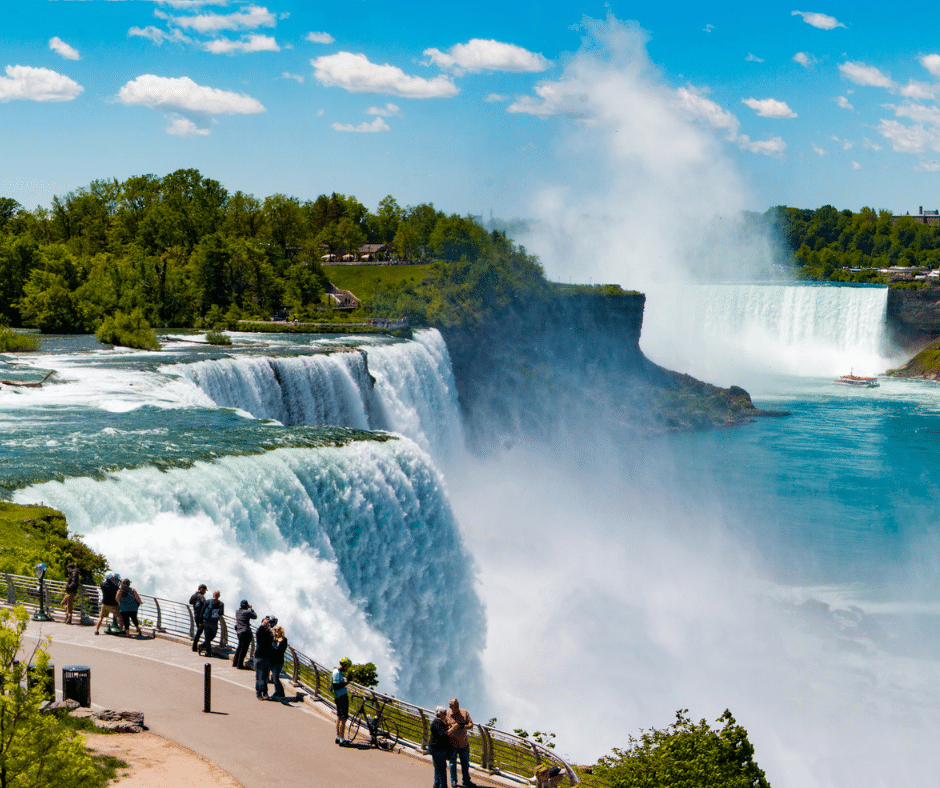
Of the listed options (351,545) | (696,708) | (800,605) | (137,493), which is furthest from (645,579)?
(137,493)

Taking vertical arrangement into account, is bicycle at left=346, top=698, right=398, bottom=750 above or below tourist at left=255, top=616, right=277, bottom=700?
below

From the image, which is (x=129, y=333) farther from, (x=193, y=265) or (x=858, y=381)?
(x=858, y=381)

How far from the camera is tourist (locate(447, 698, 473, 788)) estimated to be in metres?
10.2

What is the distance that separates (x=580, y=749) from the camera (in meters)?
22.4

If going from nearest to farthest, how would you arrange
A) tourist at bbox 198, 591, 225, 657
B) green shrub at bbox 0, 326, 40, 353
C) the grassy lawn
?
1. tourist at bbox 198, 591, 225, 657
2. green shrub at bbox 0, 326, 40, 353
3. the grassy lawn

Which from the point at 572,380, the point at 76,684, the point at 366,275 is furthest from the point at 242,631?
the point at 366,275

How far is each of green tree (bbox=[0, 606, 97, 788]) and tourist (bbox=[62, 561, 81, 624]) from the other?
21.9 feet

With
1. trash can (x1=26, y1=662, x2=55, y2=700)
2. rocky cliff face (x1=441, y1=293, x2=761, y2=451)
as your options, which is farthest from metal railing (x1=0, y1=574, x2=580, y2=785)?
rocky cliff face (x1=441, y1=293, x2=761, y2=451)

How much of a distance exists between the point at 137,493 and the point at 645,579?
21459 mm

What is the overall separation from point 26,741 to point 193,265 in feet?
195

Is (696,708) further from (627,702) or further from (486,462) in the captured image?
(486,462)

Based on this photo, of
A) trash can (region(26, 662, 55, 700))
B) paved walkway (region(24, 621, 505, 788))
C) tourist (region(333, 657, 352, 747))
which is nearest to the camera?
trash can (region(26, 662, 55, 700))

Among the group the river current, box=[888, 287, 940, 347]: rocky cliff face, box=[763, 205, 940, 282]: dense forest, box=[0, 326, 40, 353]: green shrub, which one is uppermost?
box=[763, 205, 940, 282]: dense forest

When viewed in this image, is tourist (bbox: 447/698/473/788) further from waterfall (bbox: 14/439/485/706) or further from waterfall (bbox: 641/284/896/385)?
waterfall (bbox: 641/284/896/385)
